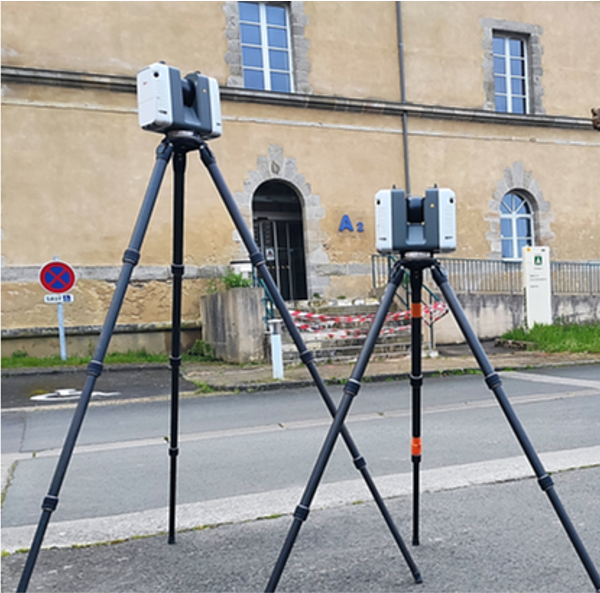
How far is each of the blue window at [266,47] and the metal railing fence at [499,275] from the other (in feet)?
16.3

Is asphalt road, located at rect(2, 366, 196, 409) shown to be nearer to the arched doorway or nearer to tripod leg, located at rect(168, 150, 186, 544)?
the arched doorway

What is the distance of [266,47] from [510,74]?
24.0 ft

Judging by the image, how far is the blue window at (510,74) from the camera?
A: 18.0 meters

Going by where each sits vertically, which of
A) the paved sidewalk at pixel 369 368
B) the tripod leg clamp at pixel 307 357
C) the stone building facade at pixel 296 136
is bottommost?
the paved sidewalk at pixel 369 368

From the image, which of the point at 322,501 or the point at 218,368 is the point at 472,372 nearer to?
the point at 218,368

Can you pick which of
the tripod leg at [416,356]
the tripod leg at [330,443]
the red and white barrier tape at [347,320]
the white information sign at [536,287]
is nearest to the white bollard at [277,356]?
the red and white barrier tape at [347,320]

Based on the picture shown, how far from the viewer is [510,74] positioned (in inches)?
712

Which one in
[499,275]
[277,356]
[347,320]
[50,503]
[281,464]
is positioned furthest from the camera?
[499,275]

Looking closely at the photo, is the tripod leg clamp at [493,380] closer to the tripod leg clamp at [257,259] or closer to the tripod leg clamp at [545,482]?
the tripod leg clamp at [545,482]

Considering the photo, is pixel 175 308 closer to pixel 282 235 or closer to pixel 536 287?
pixel 536 287

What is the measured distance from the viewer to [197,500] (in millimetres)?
3957

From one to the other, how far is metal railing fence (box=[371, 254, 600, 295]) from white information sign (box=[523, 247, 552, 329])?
1.23m

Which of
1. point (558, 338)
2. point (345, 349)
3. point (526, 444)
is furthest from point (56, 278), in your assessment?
point (526, 444)

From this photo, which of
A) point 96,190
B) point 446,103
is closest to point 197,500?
point 96,190
